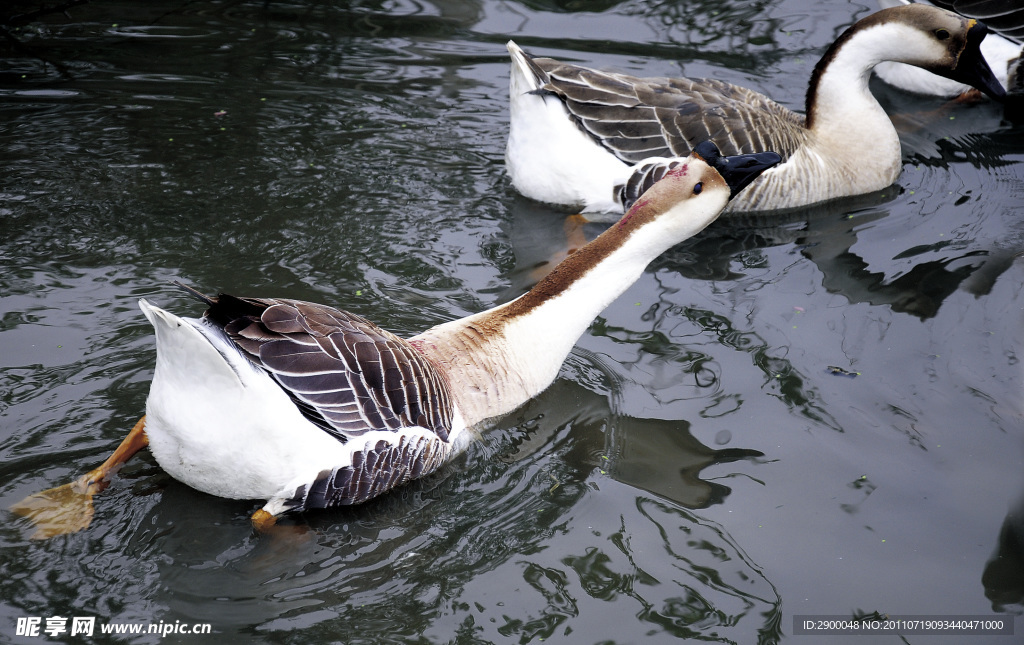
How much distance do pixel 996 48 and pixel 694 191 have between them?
5420mm

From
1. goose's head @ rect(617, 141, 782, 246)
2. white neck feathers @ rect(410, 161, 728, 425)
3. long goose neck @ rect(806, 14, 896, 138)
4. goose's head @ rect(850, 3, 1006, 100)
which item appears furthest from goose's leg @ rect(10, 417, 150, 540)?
goose's head @ rect(850, 3, 1006, 100)

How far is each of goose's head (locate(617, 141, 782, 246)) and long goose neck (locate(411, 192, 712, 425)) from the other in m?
0.02

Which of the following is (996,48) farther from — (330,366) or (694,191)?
(330,366)

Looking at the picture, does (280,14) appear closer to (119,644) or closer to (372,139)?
(372,139)

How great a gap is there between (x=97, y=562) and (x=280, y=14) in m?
6.22

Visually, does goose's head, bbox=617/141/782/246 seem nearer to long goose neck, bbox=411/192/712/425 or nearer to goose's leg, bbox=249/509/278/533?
long goose neck, bbox=411/192/712/425

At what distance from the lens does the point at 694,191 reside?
4.38 metres

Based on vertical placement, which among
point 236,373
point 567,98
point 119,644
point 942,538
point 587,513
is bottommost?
point 119,644

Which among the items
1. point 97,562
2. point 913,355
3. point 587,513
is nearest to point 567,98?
point 913,355

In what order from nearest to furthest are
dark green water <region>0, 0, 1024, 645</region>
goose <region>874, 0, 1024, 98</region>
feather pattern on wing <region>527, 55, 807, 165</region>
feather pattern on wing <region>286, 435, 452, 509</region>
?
1. dark green water <region>0, 0, 1024, 645</region>
2. feather pattern on wing <region>286, 435, 452, 509</region>
3. feather pattern on wing <region>527, 55, 807, 165</region>
4. goose <region>874, 0, 1024, 98</region>

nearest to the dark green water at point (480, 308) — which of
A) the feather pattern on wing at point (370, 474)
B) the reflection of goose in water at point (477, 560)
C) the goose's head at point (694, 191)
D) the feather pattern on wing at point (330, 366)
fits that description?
the reflection of goose in water at point (477, 560)

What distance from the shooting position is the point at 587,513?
4.00 meters

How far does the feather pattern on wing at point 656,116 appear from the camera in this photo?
244 inches

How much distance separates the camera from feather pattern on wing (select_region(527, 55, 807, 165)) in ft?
20.3
